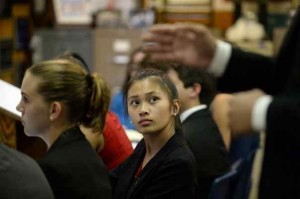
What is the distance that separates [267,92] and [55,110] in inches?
44.8

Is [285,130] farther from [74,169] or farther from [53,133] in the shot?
[53,133]

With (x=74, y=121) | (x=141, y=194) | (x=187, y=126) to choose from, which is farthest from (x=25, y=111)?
(x=187, y=126)

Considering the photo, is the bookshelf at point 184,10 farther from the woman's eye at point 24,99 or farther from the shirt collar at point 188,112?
the woman's eye at point 24,99

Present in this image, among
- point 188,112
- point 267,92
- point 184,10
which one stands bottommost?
point 184,10

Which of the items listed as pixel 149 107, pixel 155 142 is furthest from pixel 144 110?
pixel 155 142

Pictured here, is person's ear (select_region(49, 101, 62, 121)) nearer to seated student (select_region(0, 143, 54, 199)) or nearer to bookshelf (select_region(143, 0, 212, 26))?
seated student (select_region(0, 143, 54, 199))

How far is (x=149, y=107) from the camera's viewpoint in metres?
2.46

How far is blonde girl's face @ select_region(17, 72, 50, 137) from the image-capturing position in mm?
2363

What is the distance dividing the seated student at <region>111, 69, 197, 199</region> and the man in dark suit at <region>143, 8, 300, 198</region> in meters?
0.88

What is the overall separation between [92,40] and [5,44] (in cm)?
95

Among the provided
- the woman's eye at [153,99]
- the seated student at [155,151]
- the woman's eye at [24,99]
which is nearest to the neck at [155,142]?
the seated student at [155,151]

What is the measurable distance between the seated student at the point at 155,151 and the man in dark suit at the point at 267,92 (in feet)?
2.89

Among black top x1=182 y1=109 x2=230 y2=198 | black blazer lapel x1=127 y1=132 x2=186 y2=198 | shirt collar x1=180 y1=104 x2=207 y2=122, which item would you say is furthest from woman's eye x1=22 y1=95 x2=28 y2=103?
shirt collar x1=180 y1=104 x2=207 y2=122

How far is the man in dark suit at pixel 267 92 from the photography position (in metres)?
1.15
